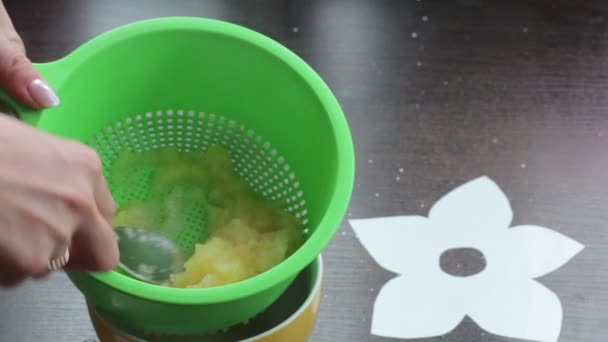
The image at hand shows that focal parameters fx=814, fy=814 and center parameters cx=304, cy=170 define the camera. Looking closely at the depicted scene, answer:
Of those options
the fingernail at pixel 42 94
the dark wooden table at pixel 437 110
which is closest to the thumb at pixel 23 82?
the fingernail at pixel 42 94

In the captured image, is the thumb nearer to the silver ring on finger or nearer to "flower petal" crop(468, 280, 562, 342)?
the silver ring on finger

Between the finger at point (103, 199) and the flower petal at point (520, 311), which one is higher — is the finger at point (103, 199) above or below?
above

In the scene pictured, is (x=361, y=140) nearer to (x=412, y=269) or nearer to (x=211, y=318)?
(x=412, y=269)

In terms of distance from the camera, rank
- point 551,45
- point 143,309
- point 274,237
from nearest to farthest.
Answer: point 143,309 → point 274,237 → point 551,45

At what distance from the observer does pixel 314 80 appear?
0.57 m

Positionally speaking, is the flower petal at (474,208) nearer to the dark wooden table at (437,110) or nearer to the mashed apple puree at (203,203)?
the dark wooden table at (437,110)

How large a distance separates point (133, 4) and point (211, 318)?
48 cm

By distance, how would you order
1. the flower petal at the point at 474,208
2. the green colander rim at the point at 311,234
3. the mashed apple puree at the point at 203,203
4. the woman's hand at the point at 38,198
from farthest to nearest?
the flower petal at the point at 474,208, the mashed apple puree at the point at 203,203, the green colander rim at the point at 311,234, the woman's hand at the point at 38,198

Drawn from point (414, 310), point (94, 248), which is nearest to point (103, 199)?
point (94, 248)

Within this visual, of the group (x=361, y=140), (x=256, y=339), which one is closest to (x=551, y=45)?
(x=361, y=140)

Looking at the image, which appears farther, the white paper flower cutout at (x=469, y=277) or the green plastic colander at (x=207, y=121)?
the white paper flower cutout at (x=469, y=277)

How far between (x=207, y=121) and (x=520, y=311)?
1.01 ft

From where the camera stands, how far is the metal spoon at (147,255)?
1.89ft

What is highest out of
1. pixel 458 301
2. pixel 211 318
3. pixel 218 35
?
pixel 218 35
